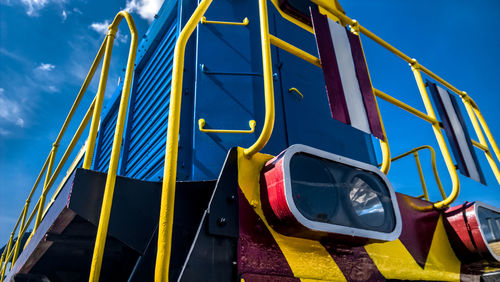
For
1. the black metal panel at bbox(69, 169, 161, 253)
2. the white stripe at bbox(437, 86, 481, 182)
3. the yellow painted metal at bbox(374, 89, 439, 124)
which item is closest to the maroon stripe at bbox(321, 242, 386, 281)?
the black metal panel at bbox(69, 169, 161, 253)

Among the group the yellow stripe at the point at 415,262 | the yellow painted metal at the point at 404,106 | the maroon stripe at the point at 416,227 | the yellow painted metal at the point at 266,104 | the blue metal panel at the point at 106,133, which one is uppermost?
the blue metal panel at the point at 106,133

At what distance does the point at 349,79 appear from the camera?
1662mm

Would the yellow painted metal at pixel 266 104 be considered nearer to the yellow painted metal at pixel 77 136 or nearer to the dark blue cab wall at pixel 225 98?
the dark blue cab wall at pixel 225 98

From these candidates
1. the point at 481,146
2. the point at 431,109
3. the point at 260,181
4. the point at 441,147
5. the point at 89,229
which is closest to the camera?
the point at 260,181

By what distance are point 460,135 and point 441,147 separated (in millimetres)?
412

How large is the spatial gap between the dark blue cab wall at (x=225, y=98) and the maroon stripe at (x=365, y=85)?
0.65 meters

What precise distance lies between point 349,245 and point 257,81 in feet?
4.63

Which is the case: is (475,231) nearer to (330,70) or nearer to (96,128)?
(330,70)

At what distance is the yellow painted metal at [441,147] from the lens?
1.65 metres

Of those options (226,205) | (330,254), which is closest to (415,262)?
(330,254)

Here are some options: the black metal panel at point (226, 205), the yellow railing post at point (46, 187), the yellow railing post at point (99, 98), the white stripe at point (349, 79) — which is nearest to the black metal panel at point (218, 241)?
the black metal panel at point (226, 205)

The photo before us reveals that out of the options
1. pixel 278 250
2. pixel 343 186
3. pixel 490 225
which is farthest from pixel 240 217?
pixel 490 225

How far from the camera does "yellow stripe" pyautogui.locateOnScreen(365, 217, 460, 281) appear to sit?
1.38m

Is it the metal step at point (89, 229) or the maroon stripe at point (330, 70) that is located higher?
the maroon stripe at point (330, 70)
